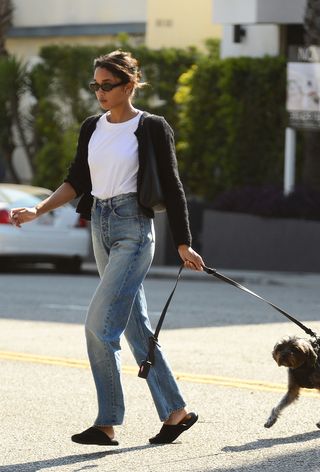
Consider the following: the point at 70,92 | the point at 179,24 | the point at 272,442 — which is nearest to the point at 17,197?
the point at 70,92

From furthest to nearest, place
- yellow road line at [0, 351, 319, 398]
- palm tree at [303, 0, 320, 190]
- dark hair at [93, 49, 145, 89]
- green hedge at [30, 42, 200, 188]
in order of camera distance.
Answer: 1. green hedge at [30, 42, 200, 188]
2. palm tree at [303, 0, 320, 190]
3. yellow road line at [0, 351, 319, 398]
4. dark hair at [93, 49, 145, 89]

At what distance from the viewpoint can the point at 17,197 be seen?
21906 mm

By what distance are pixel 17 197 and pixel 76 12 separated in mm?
9956

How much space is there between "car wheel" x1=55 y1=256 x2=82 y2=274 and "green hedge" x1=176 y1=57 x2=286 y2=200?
3918 millimetres

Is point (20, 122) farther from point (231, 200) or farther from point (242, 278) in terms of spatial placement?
point (242, 278)

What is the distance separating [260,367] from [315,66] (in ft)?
42.5

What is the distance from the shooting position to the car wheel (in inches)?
887

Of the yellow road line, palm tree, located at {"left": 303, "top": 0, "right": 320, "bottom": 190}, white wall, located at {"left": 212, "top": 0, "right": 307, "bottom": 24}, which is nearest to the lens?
the yellow road line

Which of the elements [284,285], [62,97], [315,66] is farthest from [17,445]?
[62,97]

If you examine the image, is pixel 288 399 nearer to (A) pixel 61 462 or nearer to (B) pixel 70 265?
(A) pixel 61 462

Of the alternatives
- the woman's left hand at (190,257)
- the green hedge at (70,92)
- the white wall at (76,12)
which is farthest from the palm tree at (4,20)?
the woman's left hand at (190,257)

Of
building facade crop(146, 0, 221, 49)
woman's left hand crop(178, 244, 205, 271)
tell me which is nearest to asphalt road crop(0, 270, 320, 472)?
woman's left hand crop(178, 244, 205, 271)

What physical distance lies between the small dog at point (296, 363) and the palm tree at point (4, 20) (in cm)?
2284

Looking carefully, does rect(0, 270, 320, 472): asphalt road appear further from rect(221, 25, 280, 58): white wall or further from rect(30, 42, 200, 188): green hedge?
rect(30, 42, 200, 188): green hedge
